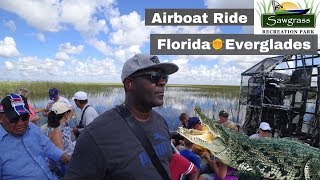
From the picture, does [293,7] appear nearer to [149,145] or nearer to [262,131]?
[262,131]

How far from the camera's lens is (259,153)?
2.98m

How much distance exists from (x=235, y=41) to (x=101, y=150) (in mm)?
11384

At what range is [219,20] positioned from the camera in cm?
1234

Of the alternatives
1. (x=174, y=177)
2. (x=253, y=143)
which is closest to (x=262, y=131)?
(x=253, y=143)

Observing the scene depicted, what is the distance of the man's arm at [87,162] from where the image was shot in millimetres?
1739

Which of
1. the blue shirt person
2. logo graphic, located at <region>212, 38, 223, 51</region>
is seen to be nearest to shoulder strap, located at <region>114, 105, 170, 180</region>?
the blue shirt person

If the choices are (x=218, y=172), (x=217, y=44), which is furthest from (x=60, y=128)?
(x=217, y=44)

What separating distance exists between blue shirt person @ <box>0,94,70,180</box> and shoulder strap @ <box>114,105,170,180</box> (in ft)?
4.91

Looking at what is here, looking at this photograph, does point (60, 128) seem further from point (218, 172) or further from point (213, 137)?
point (213, 137)

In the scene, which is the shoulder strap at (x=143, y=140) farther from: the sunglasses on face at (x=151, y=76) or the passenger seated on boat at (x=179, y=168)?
the passenger seated on boat at (x=179, y=168)

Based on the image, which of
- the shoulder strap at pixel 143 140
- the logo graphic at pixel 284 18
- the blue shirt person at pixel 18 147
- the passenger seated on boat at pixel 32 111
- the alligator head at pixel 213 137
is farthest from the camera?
the logo graphic at pixel 284 18

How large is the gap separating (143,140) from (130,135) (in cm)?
8

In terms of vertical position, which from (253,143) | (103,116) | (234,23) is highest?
(234,23)

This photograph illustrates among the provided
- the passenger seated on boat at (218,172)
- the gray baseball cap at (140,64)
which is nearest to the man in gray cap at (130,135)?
the gray baseball cap at (140,64)
